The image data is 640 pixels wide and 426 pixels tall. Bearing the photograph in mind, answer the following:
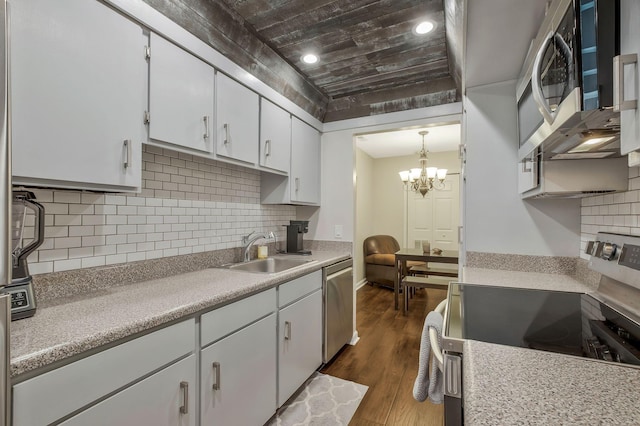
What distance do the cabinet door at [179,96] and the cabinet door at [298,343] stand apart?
1187mm

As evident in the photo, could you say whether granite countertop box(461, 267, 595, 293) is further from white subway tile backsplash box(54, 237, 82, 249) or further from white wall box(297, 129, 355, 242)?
white subway tile backsplash box(54, 237, 82, 249)

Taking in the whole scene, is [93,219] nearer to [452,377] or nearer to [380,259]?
[452,377]

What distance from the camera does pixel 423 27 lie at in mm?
1853

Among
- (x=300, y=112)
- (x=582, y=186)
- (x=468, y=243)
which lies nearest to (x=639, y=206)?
(x=582, y=186)

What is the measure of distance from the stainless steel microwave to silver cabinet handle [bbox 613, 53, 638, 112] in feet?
0.22

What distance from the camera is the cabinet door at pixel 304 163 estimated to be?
2.57 metres

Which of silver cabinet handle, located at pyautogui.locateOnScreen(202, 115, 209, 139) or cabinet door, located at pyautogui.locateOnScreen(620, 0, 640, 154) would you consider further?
silver cabinet handle, located at pyautogui.locateOnScreen(202, 115, 209, 139)

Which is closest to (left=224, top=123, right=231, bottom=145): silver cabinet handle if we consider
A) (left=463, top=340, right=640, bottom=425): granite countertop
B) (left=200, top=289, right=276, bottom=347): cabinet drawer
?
(left=200, top=289, right=276, bottom=347): cabinet drawer

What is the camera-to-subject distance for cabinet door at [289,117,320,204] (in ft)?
8.44

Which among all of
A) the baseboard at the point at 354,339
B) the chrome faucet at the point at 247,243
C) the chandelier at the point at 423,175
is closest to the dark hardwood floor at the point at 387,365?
the baseboard at the point at 354,339

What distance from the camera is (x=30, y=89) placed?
3.25 ft

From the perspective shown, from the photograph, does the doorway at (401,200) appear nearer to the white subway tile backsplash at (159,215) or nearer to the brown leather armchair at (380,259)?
the brown leather armchair at (380,259)

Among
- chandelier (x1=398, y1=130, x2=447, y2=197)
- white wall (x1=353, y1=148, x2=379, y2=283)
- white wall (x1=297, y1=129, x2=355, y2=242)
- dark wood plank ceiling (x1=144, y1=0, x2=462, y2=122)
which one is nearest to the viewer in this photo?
dark wood plank ceiling (x1=144, y1=0, x2=462, y2=122)

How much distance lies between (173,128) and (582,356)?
5.94ft
